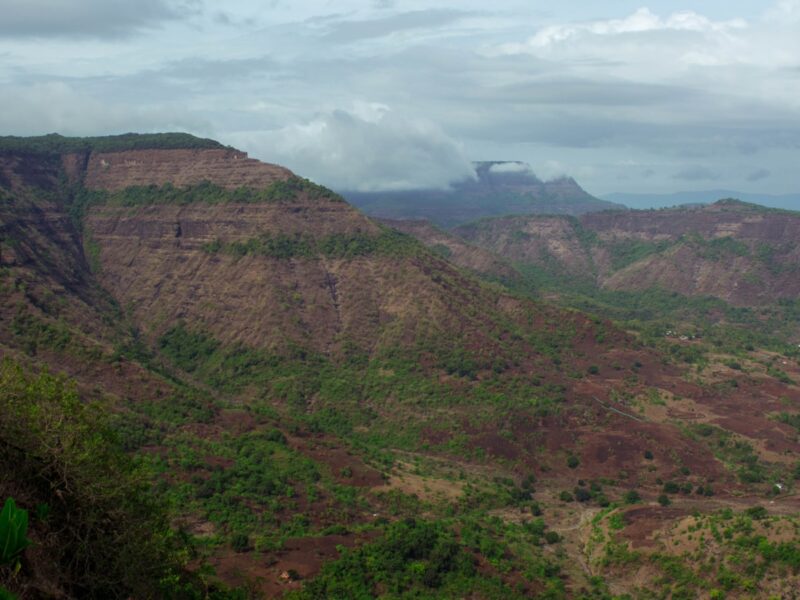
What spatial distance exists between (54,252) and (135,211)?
606 inches

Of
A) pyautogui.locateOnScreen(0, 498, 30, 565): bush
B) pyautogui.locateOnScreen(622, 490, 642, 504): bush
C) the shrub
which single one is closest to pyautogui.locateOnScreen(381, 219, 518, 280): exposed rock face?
the shrub

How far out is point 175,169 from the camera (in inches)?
4114

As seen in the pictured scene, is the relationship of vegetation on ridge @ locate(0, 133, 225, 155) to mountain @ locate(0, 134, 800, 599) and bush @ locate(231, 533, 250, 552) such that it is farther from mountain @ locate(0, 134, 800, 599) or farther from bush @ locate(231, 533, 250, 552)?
bush @ locate(231, 533, 250, 552)

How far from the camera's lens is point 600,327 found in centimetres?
8594

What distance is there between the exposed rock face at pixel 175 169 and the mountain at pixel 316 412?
394 mm

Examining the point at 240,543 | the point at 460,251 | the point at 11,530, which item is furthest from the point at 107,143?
the point at 11,530

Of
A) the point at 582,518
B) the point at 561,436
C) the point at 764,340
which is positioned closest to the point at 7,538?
the point at 582,518

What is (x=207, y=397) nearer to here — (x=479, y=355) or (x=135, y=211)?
(x=479, y=355)

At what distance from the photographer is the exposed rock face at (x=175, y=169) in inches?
3949

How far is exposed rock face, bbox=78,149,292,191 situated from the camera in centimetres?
10031

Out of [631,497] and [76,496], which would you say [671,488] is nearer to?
[631,497]

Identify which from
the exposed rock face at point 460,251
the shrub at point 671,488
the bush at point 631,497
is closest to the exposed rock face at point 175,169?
the exposed rock face at point 460,251

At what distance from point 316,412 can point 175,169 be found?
52.2m

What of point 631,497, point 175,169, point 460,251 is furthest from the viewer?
point 460,251
